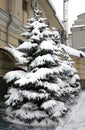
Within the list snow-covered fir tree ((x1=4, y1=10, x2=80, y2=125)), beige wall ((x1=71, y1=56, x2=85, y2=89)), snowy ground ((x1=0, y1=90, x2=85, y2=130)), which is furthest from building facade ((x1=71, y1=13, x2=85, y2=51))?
snow-covered fir tree ((x1=4, y1=10, x2=80, y2=125))

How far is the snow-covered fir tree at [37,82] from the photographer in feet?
26.4

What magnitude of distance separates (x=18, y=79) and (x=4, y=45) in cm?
353

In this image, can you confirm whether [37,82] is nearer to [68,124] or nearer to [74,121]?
[68,124]

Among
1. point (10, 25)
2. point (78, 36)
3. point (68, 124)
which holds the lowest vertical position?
point (68, 124)

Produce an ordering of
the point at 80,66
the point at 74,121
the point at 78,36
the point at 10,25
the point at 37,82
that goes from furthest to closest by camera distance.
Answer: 1. the point at 78,36
2. the point at 80,66
3. the point at 10,25
4. the point at 74,121
5. the point at 37,82

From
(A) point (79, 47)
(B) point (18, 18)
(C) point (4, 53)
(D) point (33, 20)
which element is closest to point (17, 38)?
(B) point (18, 18)

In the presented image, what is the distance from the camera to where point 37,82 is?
8.17 metres

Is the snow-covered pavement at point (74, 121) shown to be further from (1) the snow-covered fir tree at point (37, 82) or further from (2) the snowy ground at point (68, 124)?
(1) the snow-covered fir tree at point (37, 82)

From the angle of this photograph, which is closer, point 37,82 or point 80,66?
point 37,82

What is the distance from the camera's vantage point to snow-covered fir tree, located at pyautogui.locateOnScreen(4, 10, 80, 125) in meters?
8.05

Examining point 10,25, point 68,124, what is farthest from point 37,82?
point 10,25

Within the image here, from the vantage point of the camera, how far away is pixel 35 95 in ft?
26.4

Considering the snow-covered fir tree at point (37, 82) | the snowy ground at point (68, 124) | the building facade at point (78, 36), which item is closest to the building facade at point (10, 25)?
the snow-covered fir tree at point (37, 82)

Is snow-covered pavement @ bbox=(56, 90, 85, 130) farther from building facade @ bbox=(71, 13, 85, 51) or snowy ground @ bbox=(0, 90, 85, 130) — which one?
building facade @ bbox=(71, 13, 85, 51)
